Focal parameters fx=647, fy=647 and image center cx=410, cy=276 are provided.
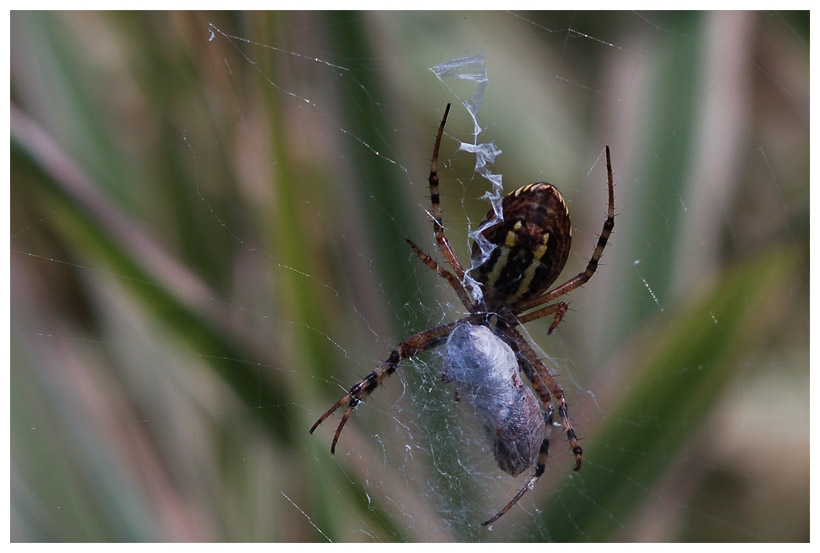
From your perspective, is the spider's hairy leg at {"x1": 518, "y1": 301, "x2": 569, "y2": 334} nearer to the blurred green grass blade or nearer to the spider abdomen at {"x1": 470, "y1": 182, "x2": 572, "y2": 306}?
the spider abdomen at {"x1": 470, "y1": 182, "x2": 572, "y2": 306}

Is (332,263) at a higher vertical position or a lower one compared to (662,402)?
higher

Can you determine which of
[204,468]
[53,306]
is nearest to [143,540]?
[204,468]

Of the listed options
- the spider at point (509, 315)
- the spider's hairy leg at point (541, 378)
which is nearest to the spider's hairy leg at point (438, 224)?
the spider at point (509, 315)

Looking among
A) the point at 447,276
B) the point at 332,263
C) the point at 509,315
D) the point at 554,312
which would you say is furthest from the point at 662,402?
the point at 332,263

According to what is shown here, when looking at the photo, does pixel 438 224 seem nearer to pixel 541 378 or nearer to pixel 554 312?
pixel 554 312

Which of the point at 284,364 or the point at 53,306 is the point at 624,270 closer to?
the point at 284,364

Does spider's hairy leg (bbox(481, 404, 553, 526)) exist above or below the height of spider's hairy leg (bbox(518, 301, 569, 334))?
below

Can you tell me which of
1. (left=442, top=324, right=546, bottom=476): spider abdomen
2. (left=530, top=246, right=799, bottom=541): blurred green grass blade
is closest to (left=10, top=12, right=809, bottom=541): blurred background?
(left=530, top=246, right=799, bottom=541): blurred green grass blade

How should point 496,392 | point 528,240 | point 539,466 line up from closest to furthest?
point 528,240 → point 496,392 → point 539,466

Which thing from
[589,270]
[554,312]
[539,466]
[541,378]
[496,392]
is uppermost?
[589,270]
